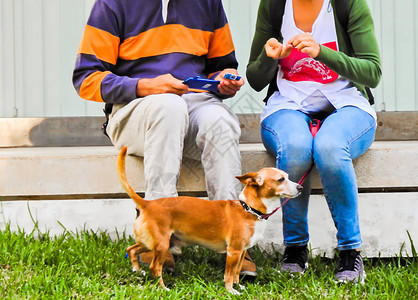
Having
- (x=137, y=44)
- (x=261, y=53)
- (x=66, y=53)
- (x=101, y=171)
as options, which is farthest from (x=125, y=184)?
Result: (x=66, y=53)

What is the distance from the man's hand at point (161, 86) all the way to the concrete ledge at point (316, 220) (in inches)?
23.8

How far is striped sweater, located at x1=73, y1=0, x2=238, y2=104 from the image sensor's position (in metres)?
2.45

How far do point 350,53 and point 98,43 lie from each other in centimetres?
114

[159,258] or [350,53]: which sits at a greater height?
[350,53]

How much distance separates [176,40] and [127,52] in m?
0.23

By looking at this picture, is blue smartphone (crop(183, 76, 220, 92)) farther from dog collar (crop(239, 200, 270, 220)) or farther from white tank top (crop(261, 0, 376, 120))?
dog collar (crop(239, 200, 270, 220))

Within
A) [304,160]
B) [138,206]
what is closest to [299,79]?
[304,160]

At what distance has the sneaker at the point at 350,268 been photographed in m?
2.25

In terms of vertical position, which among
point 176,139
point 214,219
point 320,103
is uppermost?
point 320,103

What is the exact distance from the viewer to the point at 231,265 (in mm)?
2123

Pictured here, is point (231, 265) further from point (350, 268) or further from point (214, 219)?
point (350, 268)

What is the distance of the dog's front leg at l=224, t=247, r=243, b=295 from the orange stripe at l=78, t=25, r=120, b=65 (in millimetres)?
1051

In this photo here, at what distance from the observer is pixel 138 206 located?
211 centimetres

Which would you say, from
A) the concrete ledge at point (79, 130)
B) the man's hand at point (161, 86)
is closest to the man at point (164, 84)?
the man's hand at point (161, 86)
